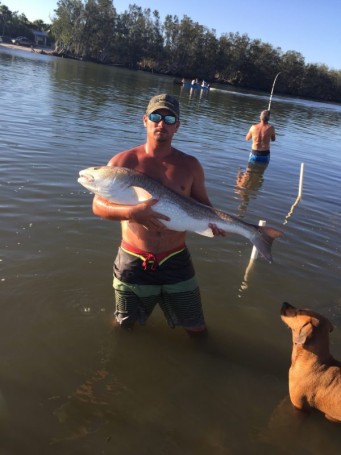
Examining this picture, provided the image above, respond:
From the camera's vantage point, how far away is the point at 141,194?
3912 millimetres

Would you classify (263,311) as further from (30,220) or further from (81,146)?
(81,146)

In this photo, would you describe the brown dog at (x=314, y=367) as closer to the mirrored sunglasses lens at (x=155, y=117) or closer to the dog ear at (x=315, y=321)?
the dog ear at (x=315, y=321)

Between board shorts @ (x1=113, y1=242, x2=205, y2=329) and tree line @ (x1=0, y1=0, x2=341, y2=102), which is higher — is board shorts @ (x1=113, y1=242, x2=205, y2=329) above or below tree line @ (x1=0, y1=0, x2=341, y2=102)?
below

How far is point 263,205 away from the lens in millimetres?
11430

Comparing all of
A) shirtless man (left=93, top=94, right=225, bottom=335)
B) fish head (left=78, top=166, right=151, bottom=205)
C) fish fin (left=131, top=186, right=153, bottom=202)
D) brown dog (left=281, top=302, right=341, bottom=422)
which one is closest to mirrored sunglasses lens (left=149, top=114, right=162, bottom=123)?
shirtless man (left=93, top=94, right=225, bottom=335)

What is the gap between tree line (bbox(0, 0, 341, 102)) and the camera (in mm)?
104375

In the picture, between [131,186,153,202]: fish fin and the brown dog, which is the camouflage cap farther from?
the brown dog

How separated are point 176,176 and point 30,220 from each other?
15.1 feet

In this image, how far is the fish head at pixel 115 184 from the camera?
3875 mm

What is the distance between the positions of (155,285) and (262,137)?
38.2 ft

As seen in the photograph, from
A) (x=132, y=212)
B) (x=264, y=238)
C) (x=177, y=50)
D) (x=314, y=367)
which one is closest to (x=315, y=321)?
(x=314, y=367)

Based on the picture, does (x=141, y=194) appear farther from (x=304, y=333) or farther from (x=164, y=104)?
(x=304, y=333)

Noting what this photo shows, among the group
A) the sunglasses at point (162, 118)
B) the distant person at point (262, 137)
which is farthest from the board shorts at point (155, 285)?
the distant person at point (262, 137)

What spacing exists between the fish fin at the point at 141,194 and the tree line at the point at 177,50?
352 ft
